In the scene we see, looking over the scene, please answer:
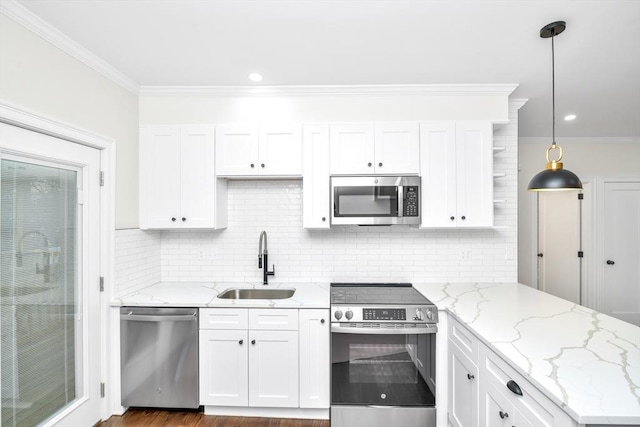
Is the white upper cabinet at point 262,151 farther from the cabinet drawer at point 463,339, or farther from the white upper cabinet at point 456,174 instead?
the cabinet drawer at point 463,339

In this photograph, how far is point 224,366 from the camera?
2.31 metres

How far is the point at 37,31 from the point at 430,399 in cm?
335

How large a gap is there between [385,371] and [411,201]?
51.4 inches

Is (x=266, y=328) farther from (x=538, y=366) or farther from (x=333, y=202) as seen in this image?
(x=538, y=366)

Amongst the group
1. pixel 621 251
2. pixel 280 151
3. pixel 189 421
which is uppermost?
pixel 280 151

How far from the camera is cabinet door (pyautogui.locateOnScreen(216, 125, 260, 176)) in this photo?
106 inches

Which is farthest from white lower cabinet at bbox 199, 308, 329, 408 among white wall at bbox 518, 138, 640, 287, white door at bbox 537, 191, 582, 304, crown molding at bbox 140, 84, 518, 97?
white door at bbox 537, 191, 582, 304

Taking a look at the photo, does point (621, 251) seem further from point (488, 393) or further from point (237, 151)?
point (237, 151)

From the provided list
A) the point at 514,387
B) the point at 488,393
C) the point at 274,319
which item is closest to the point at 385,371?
the point at 488,393

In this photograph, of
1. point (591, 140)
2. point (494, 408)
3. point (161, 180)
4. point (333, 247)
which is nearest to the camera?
point (494, 408)

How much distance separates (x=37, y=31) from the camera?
177cm

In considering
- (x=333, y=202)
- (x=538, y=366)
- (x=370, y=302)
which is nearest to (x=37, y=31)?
(x=333, y=202)

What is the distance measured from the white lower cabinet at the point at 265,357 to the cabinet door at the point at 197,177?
0.82 m

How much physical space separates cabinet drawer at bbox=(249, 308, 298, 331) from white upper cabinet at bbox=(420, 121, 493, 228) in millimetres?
1323
